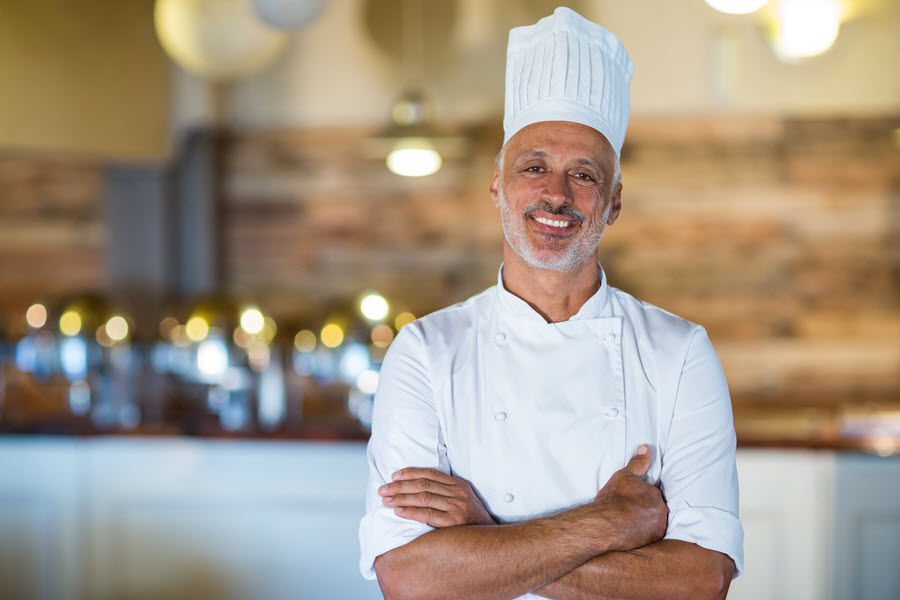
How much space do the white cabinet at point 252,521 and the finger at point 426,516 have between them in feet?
4.59

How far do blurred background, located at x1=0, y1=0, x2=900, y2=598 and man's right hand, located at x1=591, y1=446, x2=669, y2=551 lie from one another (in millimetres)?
2015

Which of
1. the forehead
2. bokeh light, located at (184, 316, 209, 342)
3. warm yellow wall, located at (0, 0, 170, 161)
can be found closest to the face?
the forehead

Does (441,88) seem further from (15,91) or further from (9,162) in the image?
(9,162)

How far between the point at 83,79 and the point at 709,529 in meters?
3.29

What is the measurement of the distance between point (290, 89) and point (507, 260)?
3279 mm

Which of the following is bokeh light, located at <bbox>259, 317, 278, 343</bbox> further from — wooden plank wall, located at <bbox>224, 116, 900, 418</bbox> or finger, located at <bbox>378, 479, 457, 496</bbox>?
finger, located at <bbox>378, 479, 457, 496</bbox>

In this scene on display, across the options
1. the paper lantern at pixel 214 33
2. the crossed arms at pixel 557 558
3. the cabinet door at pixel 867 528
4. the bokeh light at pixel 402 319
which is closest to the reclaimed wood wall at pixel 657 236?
the bokeh light at pixel 402 319

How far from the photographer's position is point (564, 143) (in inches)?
62.7

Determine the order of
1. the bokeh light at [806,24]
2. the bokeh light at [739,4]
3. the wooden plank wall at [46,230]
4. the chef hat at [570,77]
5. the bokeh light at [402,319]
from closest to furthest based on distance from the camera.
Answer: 1. the chef hat at [570,77]
2. the bokeh light at [739,4]
3. the bokeh light at [806,24]
4. the bokeh light at [402,319]
5. the wooden plank wall at [46,230]

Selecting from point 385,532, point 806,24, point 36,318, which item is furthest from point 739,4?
point 36,318

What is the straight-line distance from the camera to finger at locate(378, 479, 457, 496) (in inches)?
58.4

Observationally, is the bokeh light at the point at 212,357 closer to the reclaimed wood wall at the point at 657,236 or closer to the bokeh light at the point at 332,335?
the bokeh light at the point at 332,335

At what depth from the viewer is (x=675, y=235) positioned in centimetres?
447

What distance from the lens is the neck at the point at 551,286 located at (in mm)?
1635
